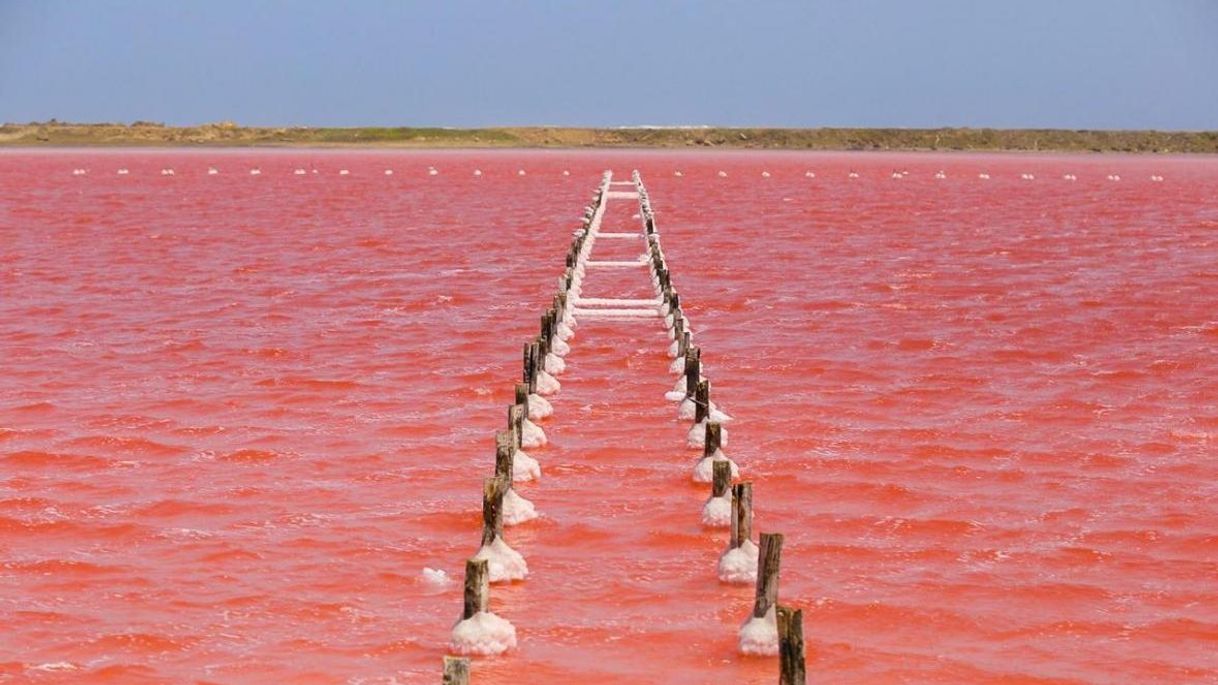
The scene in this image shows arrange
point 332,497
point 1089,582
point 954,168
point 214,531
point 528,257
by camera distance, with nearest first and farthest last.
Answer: point 1089,582, point 214,531, point 332,497, point 528,257, point 954,168

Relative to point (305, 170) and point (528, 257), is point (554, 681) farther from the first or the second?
point (305, 170)

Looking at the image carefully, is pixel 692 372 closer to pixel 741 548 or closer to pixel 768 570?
pixel 741 548

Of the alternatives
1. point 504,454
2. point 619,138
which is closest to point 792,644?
point 504,454

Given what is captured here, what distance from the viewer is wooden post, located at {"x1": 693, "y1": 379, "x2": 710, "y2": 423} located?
1784cm

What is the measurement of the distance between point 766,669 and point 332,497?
582cm

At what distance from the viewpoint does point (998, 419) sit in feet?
66.9

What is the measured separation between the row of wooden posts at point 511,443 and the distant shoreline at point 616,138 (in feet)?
432

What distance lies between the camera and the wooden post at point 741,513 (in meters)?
13.2

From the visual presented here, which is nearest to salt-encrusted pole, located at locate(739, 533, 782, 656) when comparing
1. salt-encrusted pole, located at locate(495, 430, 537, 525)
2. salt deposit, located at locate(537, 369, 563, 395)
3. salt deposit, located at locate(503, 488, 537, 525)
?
salt-encrusted pole, located at locate(495, 430, 537, 525)

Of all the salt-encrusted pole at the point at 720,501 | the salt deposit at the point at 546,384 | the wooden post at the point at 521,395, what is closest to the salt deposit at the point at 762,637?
the salt-encrusted pole at the point at 720,501

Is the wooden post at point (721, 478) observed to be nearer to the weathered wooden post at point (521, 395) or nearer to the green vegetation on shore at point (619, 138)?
the weathered wooden post at point (521, 395)

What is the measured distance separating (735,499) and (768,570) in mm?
1682

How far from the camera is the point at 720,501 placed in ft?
48.9

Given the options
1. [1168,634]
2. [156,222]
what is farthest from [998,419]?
[156,222]
